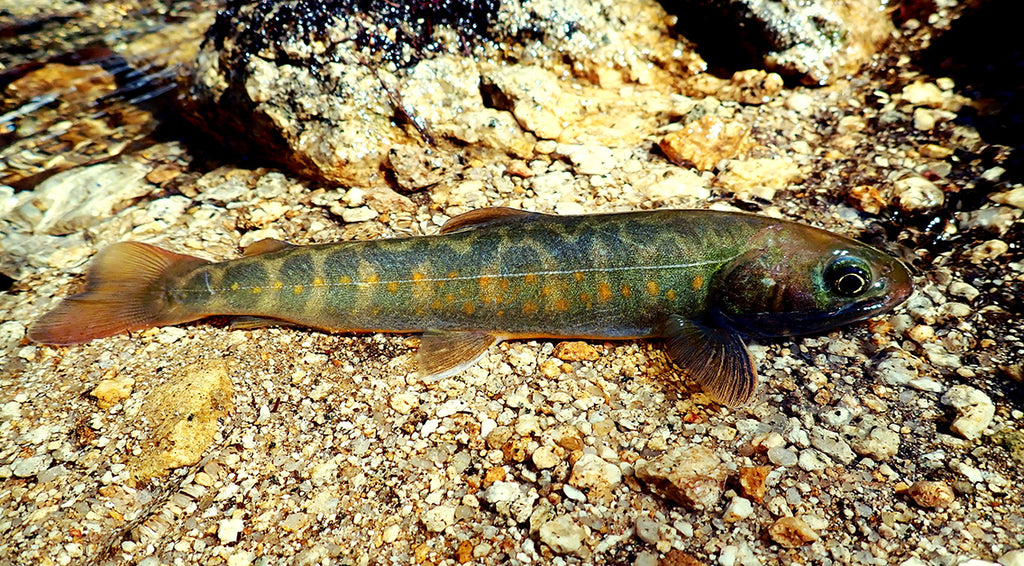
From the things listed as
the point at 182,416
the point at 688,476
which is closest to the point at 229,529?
the point at 182,416

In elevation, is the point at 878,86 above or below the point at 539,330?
above

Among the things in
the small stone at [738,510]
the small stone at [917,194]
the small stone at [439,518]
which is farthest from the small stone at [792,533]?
the small stone at [917,194]

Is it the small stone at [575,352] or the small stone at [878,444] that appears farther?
the small stone at [575,352]

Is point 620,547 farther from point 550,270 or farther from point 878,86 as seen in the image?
point 878,86

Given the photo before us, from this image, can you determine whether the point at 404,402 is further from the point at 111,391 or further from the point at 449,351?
the point at 111,391

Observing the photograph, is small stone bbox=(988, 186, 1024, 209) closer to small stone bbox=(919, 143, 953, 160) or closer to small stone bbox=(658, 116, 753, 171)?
small stone bbox=(919, 143, 953, 160)

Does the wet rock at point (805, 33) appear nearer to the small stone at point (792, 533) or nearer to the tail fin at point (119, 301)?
the small stone at point (792, 533)

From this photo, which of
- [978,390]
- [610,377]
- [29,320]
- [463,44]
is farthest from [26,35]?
[978,390]
